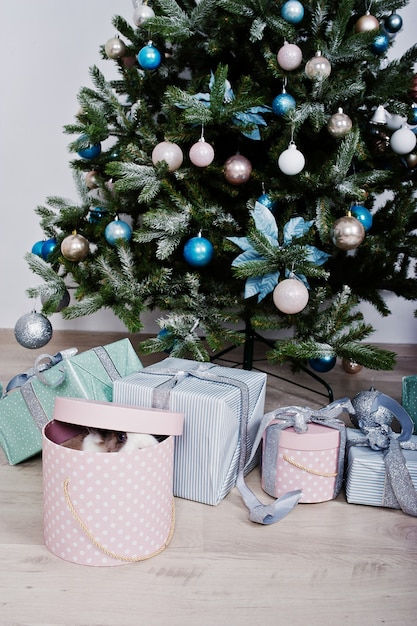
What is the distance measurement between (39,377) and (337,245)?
2.38 feet

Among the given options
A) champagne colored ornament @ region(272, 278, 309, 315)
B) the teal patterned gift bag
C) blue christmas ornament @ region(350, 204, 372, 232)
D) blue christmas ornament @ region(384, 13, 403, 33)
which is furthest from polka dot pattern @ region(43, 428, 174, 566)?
blue christmas ornament @ region(384, 13, 403, 33)

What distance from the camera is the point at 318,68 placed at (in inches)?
50.2

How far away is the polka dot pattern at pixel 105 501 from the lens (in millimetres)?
843

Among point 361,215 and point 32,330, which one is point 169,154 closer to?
point 361,215

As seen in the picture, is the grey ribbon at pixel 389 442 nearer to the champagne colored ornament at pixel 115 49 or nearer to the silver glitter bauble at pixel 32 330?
the silver glitter bauble at pixel 32 330

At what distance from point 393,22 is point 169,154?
2.25 feet

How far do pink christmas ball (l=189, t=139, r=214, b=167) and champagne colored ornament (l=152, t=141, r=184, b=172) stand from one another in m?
0.04

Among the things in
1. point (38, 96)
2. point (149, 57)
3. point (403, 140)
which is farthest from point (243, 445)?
point (38, 96)

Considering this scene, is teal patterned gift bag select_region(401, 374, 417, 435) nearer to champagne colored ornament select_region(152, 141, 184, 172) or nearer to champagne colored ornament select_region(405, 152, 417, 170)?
champagne colored ornament select_region(405, 152, 417, 170)

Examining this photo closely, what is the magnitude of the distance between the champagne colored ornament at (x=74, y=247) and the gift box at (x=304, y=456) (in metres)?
0.68

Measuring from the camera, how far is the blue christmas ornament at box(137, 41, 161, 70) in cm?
139

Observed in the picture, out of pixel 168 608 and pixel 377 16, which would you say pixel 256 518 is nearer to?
pixel 168 608

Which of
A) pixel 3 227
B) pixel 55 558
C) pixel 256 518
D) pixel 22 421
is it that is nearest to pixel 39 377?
pixel 22 421

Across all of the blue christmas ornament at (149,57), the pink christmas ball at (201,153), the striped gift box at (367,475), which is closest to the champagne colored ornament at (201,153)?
the pink christmas ball at (201,153)
